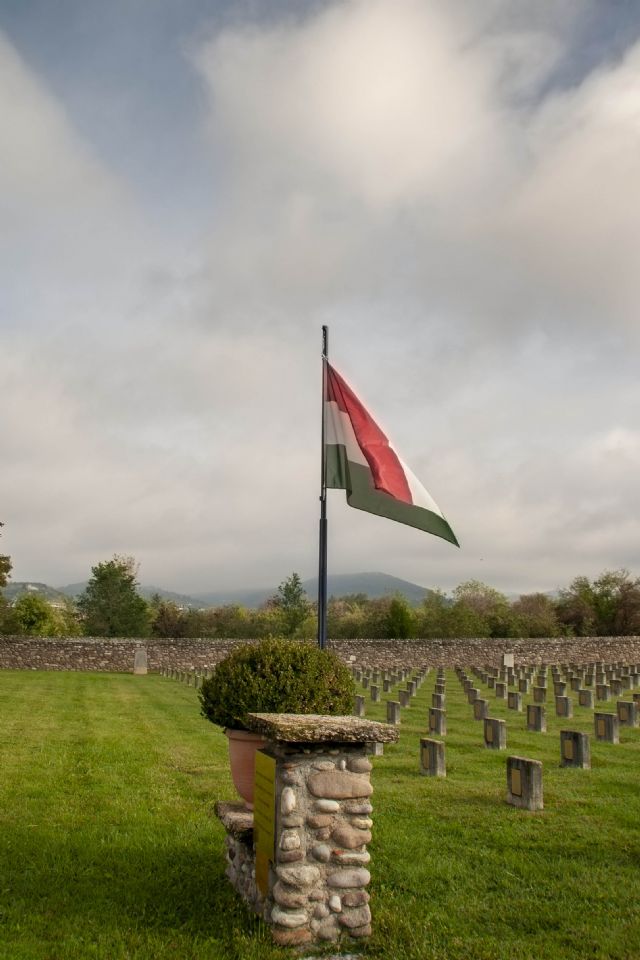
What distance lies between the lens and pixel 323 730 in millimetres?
5180

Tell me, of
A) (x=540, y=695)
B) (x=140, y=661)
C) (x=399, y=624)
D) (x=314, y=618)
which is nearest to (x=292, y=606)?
(x=314, y=618)

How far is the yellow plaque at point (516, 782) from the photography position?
29.7 ft

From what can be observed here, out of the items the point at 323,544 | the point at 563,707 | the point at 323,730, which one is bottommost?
the point at 563,707

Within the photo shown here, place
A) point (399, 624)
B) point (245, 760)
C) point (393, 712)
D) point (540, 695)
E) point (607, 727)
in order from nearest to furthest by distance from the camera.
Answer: point (245, 760) < point (607, 727) < point (393, 712) < point (540, 695) < point (399, 624)

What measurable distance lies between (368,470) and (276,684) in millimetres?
3132

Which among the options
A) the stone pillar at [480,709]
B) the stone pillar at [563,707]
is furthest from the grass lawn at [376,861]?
the stone pillar at [563,707]

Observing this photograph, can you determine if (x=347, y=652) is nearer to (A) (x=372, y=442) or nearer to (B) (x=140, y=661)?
(B) (x=140, y=661)

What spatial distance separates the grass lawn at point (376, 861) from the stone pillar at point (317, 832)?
0.68 ft

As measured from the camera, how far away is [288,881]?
16.8 ft

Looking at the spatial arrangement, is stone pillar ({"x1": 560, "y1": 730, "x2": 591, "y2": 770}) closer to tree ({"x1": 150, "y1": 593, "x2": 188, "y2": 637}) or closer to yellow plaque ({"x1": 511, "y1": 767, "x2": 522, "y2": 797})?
yellow plaque ({"x1": 511, "y1": 767, "x2": 522, "y2": 797})

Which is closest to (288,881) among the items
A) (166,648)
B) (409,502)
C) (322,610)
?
(322,610)

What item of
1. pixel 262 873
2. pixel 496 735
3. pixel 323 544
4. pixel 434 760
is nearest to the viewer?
pixel 262 873

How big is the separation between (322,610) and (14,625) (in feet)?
159

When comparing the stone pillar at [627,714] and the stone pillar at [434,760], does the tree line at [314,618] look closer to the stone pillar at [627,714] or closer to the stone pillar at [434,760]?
the stone pillar at [627,714]
